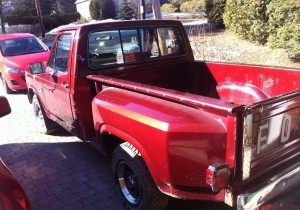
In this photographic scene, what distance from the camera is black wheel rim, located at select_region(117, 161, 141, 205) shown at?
3.11 meters

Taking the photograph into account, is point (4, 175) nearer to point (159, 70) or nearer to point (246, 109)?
point (246, 109)

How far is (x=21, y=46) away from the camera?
9711 mm

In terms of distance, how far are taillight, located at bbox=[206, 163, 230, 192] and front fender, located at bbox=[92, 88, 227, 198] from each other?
0.15m

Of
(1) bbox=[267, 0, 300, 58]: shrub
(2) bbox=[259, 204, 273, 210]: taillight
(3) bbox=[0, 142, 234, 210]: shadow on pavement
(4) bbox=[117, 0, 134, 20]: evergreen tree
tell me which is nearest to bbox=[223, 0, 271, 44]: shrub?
(1) bbox=[267, 0, 300, 58]: shrub

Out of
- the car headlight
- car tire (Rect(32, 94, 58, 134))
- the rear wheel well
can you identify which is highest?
the rear wheel well

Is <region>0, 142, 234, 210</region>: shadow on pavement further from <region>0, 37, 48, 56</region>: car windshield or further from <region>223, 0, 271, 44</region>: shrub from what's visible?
<region>223, 0, 271, 44</region>: shrub

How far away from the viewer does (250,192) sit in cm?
221

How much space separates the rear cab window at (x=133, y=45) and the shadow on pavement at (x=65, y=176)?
4.86 feet

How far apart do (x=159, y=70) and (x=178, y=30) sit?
772 millimetres

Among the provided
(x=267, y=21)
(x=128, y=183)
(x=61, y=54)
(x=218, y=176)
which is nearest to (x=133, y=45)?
(x=61, y=54)

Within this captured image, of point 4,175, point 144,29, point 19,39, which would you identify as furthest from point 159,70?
point 19,39

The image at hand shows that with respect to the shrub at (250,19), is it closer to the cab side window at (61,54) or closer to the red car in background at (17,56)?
the red car in background at (17,56)

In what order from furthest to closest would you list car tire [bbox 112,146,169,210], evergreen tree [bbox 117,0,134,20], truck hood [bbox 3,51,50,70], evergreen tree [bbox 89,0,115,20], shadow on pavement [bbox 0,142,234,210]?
evergreen tree [bbox 89,0,115,20] < evergreen tree [bbox 117,0,134,20] < truck hood [bbox 3,51,50,70] < shadow on pavement [bbox 0,142,234,210] < car tire [bbox 112,146,169,210]

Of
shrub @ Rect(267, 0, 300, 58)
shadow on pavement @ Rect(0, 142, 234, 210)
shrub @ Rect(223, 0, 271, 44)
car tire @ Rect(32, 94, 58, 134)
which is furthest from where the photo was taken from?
shrub @ Rect(223, 0, 271, 44)
